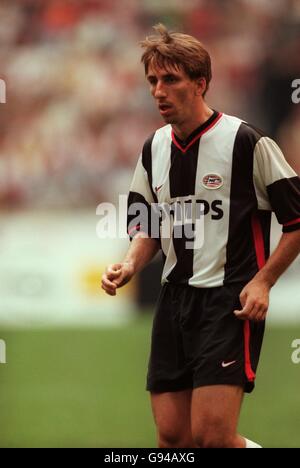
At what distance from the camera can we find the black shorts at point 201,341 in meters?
4.26

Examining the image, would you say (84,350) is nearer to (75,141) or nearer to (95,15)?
(75,141)

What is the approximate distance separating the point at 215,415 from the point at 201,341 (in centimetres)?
34

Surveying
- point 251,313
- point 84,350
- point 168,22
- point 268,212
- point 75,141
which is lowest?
point 84,350

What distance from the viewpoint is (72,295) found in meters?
13.4

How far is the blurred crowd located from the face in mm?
10392

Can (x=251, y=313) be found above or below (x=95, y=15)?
below

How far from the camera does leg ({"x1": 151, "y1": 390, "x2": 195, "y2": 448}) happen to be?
4.39m

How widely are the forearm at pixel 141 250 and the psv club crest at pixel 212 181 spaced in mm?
457

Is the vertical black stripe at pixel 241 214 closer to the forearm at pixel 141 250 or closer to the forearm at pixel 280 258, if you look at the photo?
the forearm at pixel 280 258

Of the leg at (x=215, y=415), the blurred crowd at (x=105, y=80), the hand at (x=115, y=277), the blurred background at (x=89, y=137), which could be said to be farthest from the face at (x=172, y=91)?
the blurred crowd at (x=105, y=80)

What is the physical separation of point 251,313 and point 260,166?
621mm

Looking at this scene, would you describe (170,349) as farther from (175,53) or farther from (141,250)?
(175,53)
